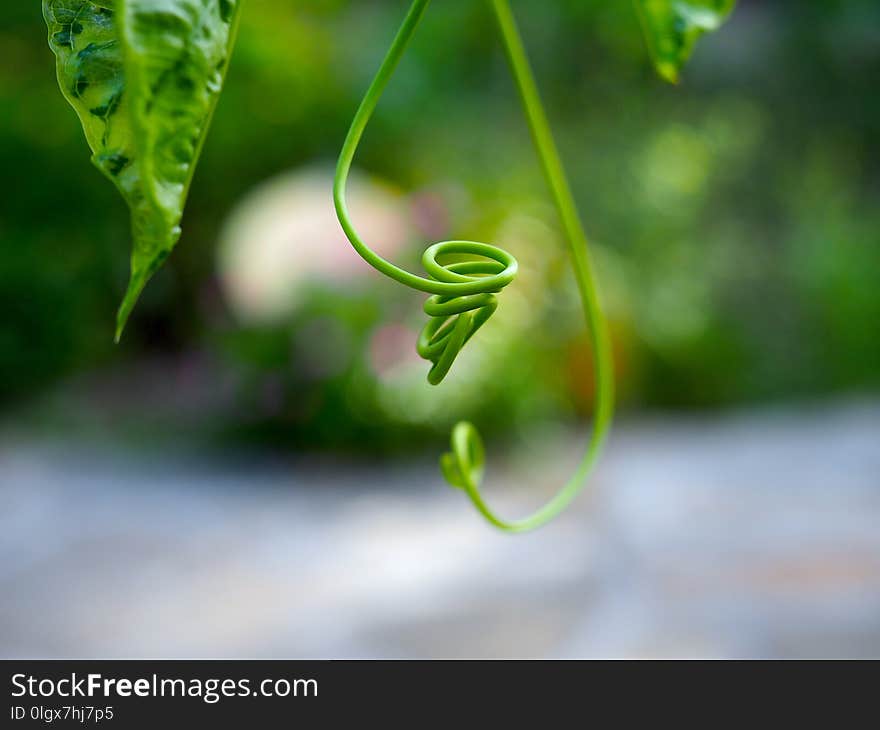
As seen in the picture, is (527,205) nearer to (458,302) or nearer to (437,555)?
(437,555)

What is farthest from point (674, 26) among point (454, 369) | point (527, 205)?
point (527, 205)

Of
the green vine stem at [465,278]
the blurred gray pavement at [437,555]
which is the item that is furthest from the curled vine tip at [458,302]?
the blurred gray pavement at [437,555]

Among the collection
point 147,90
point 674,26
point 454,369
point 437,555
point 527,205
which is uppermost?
point 527,205

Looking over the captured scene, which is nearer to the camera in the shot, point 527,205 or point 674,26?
point 674,26

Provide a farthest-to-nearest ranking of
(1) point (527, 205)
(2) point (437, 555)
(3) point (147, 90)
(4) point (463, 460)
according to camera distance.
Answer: (1) point (527, 205)
(2) point (437, 555)
(4) point (463, 460)
(3) point (147, 90)

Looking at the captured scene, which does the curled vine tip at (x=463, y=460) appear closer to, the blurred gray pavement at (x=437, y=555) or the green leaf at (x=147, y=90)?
the green leaf at (x=147, y=90)

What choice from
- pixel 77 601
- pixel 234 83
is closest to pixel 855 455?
pixel 77 601
